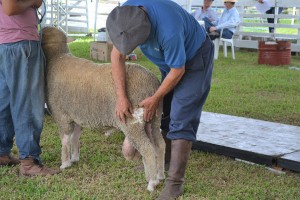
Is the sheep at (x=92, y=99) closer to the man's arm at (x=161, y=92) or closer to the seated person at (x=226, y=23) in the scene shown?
the man's arm at (x=161, y=92)

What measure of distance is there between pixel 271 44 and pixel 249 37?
3.48 metres

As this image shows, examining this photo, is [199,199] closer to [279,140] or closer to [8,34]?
[279,140]

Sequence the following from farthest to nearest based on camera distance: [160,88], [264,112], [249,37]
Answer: [249,37] < [264,112] < [160,88]

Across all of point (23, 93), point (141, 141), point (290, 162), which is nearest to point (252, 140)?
point (290, 162)

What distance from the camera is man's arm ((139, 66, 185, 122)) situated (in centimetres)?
346

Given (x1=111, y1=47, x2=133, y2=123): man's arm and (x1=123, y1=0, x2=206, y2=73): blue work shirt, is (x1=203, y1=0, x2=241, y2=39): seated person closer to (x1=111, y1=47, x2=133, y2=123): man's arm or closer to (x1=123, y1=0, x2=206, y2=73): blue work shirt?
(x1=111, y1=47, x2=133, y2=123): man's arm

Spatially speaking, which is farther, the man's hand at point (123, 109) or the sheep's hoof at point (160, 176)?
the sheep's hoof at point (160, 176)

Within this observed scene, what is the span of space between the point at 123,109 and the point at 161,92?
1.10 feet

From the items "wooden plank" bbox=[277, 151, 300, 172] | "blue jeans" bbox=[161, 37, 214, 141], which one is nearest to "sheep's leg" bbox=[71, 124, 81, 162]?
"blue jeans" bbox=[161, 37, 214, 141]

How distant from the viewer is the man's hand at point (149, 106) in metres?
3.65

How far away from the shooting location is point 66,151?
14.3 ft

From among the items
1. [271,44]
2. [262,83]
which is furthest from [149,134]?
[271,44]

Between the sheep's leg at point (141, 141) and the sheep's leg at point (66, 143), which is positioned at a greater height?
the sheep's leg at point (141, 141)

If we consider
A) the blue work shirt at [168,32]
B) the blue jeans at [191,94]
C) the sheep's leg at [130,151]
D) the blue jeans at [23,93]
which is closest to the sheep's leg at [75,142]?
the blue jeans at [23,93]
